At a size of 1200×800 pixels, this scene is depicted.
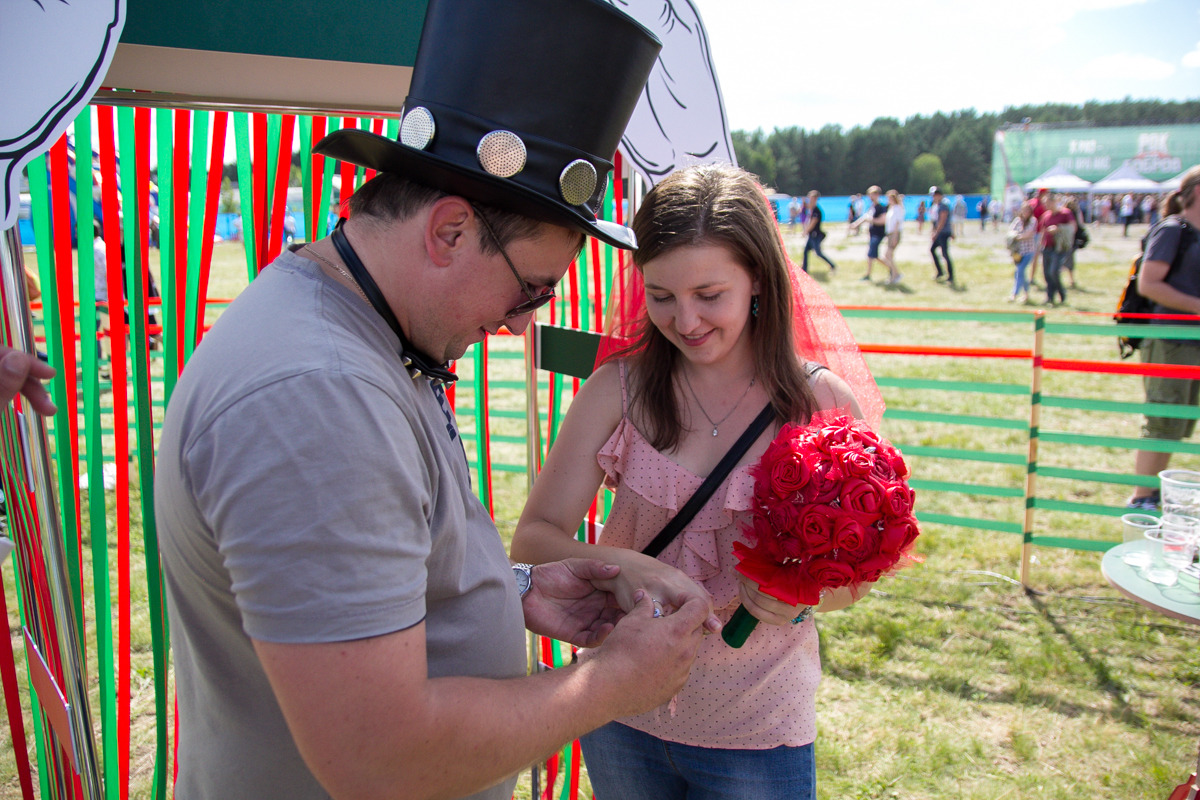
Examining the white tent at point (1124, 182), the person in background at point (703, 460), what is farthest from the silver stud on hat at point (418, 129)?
the white tent at point (1124, 182)

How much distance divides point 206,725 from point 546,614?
2.26 ft

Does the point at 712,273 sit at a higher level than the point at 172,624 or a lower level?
higher

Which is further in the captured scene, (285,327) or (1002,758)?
(1002,758)

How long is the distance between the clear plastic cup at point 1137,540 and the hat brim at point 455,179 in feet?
8.50

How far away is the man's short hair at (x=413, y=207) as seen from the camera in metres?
1.13

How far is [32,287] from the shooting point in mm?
6785

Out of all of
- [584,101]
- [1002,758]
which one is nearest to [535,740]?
[584,101]

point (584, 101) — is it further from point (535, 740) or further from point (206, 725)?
point (206, 725)

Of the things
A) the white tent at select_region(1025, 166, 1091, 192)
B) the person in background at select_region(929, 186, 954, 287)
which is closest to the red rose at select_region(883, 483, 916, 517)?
the person in background at select_region(929, 186, 954, 287)

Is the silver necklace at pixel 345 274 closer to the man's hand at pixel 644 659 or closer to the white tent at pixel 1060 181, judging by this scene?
the man's hand at pixel 644 659

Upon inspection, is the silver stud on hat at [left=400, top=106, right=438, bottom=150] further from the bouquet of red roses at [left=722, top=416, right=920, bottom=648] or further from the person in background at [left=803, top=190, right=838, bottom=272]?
the person in background at [left=803, top=190, right=838, bottom=272]

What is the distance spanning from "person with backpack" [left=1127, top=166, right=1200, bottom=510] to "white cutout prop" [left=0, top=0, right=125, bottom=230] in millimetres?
5535

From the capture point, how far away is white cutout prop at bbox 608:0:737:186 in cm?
234

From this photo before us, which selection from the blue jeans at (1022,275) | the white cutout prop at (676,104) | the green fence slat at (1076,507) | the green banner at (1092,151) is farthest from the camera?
the green banner at (1092,151)
